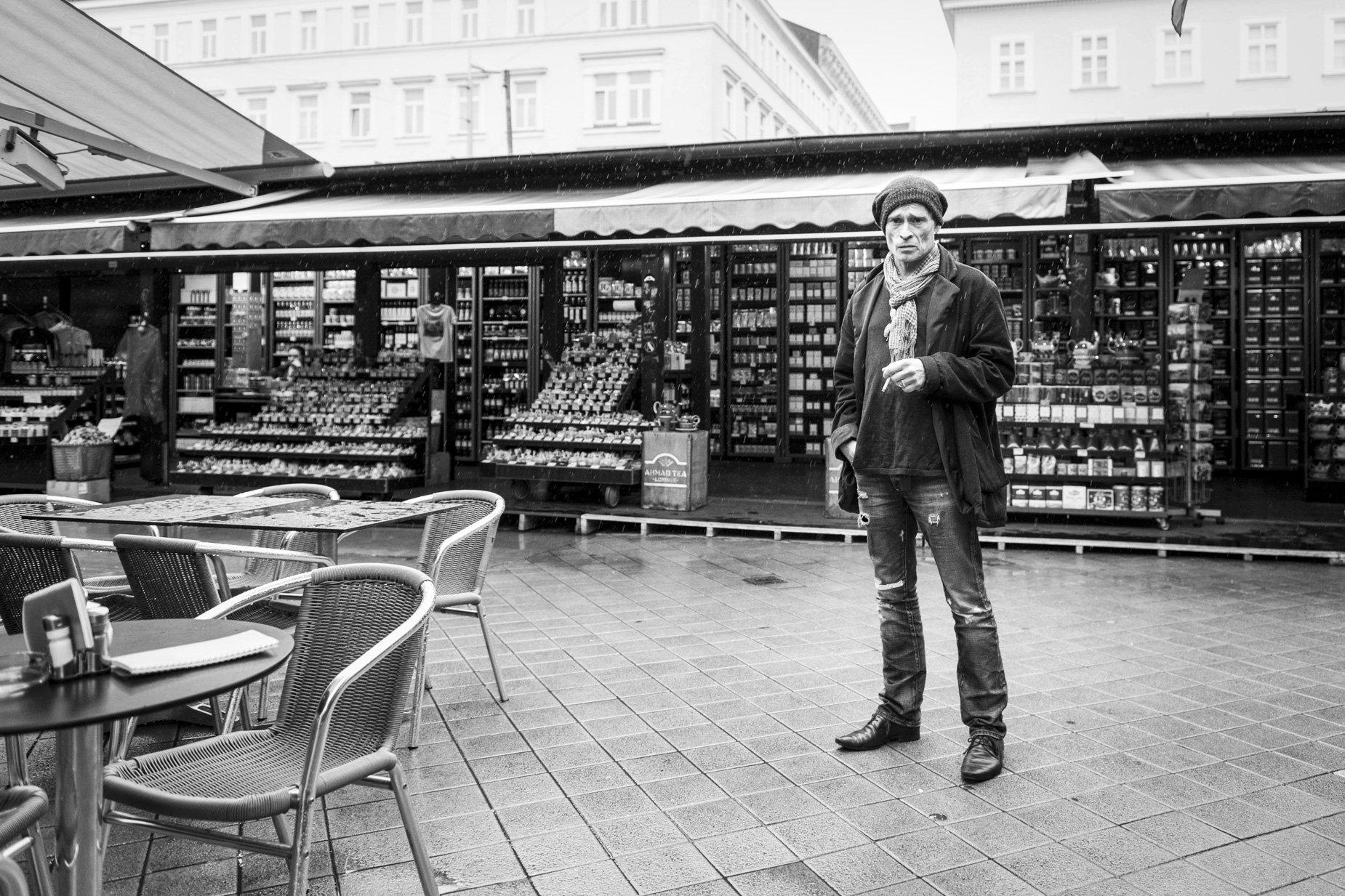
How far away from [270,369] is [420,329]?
6.65 m

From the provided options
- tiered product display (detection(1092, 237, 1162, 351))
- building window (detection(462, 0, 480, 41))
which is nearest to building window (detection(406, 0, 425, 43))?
building window (detection(462, 0, 480, 41))

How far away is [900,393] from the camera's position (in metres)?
3.64

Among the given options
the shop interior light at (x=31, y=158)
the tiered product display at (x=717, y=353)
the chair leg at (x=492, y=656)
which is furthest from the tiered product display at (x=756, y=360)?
the chair leg at (x=492, y=656)

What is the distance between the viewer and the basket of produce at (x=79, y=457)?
11078 mm

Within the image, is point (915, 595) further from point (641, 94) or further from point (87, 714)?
point (641, 94)

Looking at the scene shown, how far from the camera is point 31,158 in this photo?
5344 mm

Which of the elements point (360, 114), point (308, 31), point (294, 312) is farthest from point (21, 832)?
point (308, 31)

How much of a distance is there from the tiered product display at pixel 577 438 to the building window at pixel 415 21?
26087mm

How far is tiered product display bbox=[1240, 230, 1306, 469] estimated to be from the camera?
13.4 meters

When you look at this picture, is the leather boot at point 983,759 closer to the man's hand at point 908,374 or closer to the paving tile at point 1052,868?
the paving tile at point 1052,868

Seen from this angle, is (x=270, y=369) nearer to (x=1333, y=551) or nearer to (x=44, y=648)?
(x=1333, y=551)

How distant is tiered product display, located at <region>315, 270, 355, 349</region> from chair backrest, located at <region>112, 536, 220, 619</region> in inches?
610

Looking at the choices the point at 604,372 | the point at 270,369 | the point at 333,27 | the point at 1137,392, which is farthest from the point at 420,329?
the point at 333,27

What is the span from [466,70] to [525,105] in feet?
6.79
